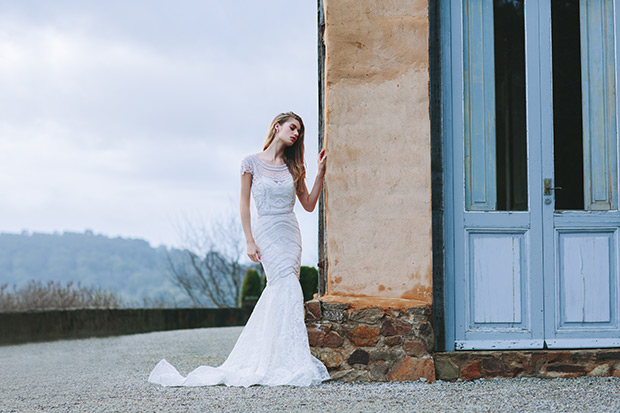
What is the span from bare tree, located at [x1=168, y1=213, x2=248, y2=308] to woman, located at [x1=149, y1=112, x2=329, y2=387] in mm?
14158

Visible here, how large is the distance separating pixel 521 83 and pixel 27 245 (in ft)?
97.6

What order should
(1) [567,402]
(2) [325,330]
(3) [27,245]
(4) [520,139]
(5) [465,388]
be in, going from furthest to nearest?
(3) [27,245] → (4) [520,139] → (2) [325,330] → (5) [465,388] → (1) [567,402]

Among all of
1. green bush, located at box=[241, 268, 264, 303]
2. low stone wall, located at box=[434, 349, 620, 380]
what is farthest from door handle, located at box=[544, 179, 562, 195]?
green bush, located at box=[241, 268, 264, 303]

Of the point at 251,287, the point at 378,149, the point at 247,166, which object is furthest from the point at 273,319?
the point at 251,287

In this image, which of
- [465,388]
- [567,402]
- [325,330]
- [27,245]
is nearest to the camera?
[567,402]

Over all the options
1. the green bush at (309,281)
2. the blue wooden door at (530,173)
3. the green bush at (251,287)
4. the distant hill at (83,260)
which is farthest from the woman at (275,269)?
the distant hill at (83,260)

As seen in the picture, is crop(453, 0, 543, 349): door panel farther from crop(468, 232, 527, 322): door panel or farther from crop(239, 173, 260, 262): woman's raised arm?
crop(239, 173, 260, 262): woman's raised arm

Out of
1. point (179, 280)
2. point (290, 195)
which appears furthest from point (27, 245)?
point (290, 195)

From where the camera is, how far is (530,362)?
4.76 m

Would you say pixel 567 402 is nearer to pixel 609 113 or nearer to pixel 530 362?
pixel 530 362

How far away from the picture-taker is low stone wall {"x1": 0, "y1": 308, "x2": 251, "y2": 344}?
31.3 feet

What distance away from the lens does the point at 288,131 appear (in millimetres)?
4988

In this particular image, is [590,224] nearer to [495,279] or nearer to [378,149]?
[495,279]

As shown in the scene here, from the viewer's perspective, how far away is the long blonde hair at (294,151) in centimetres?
502
